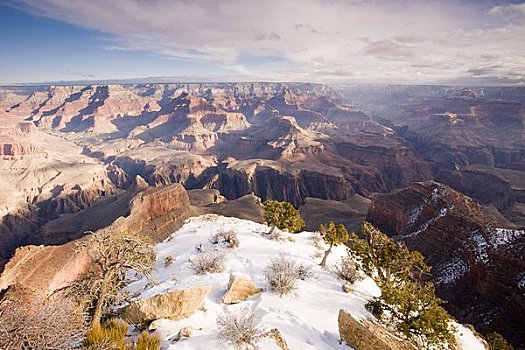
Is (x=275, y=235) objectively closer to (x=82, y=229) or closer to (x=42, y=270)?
(x=42, y=270)

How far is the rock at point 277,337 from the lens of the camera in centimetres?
1327

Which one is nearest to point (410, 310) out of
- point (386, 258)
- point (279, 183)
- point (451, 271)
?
point (386, 258)

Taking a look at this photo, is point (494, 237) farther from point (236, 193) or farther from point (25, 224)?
point (25, 224)

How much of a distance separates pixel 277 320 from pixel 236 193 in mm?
133439

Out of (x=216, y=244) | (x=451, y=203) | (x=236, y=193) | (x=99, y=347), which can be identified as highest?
(x=99, y=347)

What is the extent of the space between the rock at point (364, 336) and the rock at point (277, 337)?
2.99m

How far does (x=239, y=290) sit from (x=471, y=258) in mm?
40778

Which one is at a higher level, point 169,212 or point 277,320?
point 277,320

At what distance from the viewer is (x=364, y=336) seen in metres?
14.2

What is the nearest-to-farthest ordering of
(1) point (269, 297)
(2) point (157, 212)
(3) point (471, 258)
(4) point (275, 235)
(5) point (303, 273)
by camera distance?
(1) point (269, 297)
(5) point (303, 273)
(4) point (275, 235)
(3) point (471, 258)
(2) point (157, 212)

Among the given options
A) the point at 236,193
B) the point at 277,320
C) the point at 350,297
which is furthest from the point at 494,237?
the point at 236,193

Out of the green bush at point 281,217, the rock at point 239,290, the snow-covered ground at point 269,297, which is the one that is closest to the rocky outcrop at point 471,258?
the snow-covered ground at point 269,297

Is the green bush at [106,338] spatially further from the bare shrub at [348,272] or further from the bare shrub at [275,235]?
the bare shrub at [275,235]

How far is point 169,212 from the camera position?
73.6 m
